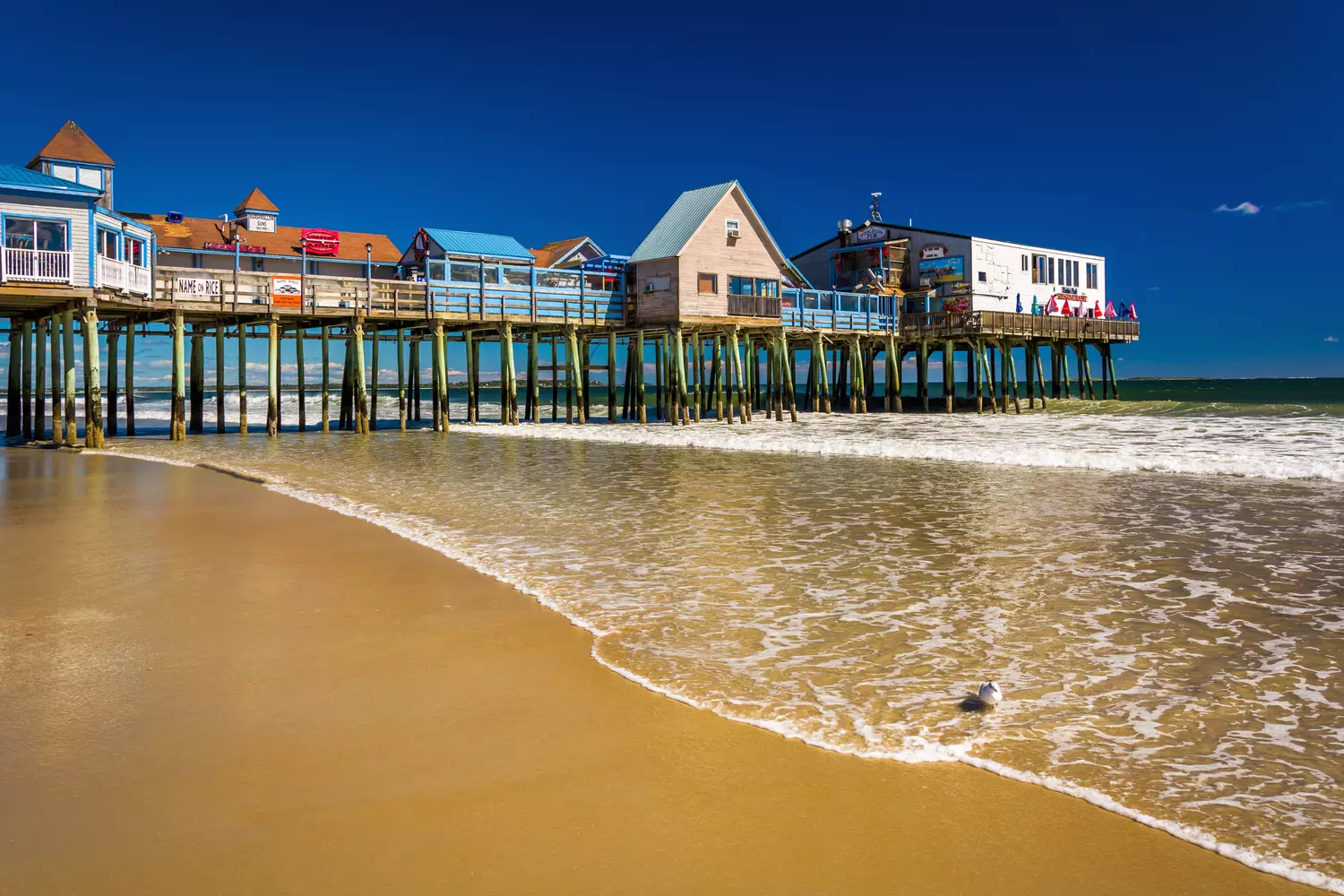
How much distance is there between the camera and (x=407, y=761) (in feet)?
14.3

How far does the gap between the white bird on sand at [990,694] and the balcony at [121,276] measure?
25.5 m

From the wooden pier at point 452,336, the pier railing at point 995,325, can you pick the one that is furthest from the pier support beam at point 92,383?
the pier railing at point 995,325

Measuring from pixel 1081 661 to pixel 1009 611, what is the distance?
1284 millimetres

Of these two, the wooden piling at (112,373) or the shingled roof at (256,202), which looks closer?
the wooden piling at (112,373)

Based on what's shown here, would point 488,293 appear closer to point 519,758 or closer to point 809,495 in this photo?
point 809,495

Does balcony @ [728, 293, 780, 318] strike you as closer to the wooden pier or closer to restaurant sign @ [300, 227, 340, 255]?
the wooden pier

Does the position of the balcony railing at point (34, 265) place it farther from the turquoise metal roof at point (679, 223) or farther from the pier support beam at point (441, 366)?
the turquoise metal roof at point (679, 223)

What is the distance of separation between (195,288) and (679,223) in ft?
56.0

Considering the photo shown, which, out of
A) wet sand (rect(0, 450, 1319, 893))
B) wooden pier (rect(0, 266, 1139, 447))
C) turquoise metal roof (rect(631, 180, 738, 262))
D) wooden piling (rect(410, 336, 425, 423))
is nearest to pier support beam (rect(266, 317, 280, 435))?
wooden pier (rect(0, 266, 1139, 447))

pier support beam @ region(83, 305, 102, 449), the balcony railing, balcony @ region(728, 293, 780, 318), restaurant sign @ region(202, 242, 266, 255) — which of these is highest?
restaurant sign @ region(202, 242, 266, 255)

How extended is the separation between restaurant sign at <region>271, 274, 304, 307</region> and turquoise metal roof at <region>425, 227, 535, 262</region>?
586 cm

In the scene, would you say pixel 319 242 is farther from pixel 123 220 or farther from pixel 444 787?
pixel 444 787

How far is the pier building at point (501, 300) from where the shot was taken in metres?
24.9

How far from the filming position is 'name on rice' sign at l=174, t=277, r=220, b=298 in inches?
1089
